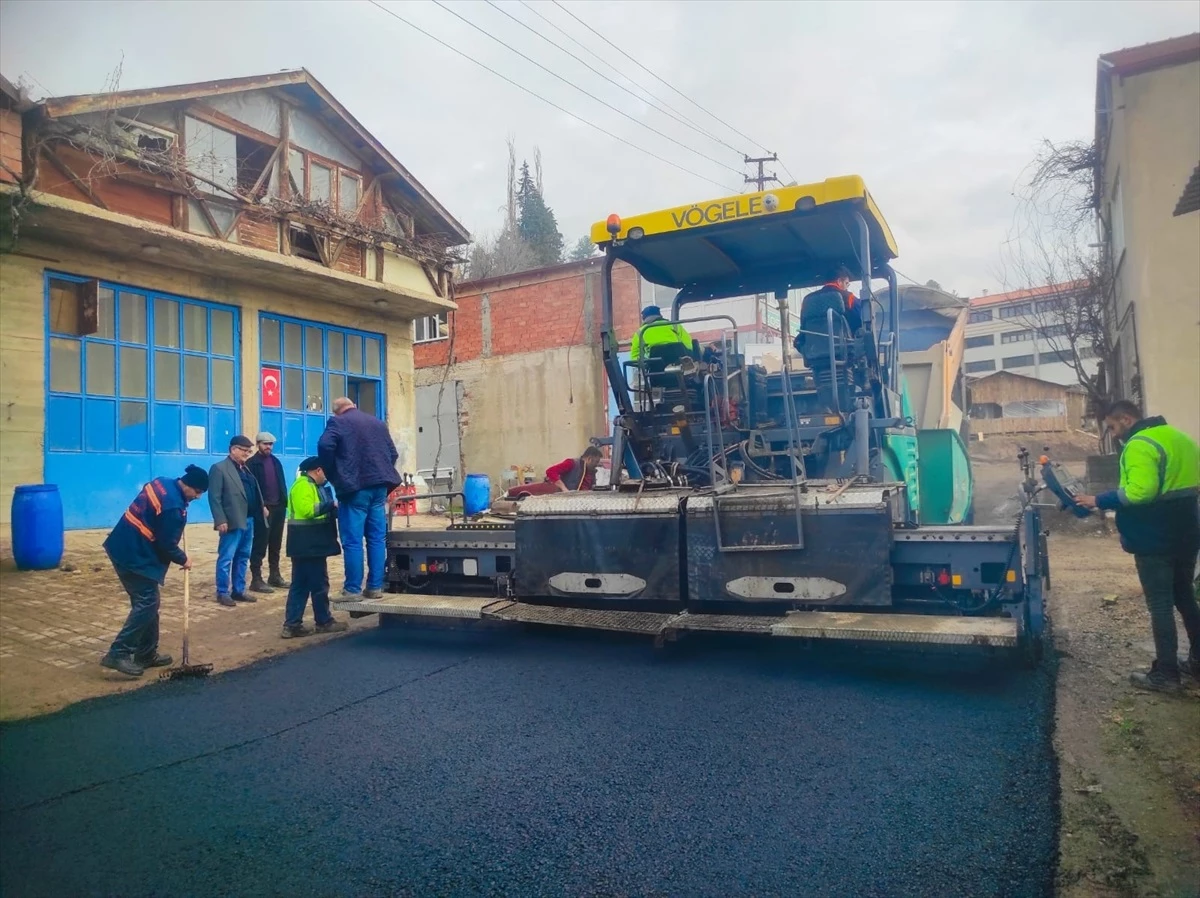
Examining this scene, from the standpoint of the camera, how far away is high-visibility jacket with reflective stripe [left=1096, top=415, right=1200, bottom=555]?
424 centimetres

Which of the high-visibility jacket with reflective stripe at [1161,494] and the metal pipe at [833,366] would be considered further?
the metal pipe at [833,366]

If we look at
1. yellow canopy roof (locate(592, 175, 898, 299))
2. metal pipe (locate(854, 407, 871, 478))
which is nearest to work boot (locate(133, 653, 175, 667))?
yellow canopy roof (locate(592, 175, 898, 299))

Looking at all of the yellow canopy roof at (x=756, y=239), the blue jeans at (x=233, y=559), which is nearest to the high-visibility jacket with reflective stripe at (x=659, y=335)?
the yellow canopy roof at (x=756, y=239)

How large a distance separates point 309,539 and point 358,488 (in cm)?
49

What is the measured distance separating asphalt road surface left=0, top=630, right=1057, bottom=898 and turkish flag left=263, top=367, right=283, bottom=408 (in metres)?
8.57

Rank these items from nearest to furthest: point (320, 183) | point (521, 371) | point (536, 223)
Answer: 1. point (320, 183)
2. point (521, 371)
3. point (536, 223)

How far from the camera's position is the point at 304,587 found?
620cm

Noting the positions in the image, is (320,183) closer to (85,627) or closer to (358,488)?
(85,627)

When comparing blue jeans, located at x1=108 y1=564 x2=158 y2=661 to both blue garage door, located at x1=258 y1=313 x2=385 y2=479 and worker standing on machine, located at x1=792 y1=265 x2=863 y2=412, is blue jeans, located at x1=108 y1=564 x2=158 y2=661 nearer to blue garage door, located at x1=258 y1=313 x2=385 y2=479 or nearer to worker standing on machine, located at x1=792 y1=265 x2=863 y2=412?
worker standing on machine, located at x1=792 y1=265 x2=863 y2=412

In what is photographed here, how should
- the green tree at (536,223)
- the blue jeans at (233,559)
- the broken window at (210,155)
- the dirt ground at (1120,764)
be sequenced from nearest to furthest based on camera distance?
1. the dirt ground at (1120,764)
2. the blue jeans at (233,559)
3. the broken window at (210,155)
4. the green tree at (536,223)

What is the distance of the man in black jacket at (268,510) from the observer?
312 inches

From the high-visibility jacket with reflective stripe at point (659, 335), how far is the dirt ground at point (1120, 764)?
9.46ft

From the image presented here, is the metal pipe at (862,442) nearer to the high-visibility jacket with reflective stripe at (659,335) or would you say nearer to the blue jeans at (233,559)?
the high-visibility jacket with reflective stripe at (659,335)

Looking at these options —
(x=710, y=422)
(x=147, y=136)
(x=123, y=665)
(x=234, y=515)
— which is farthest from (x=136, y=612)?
(x=147, y=136)
